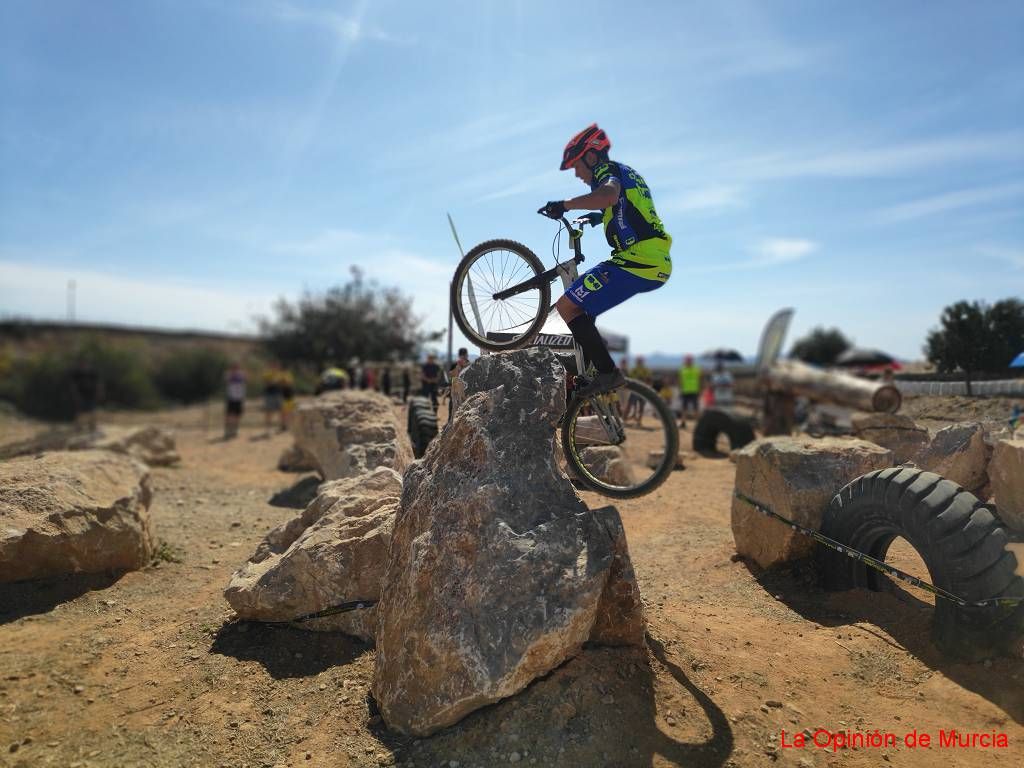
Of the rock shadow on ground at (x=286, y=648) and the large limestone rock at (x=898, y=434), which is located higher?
the large limestone rock at (x=898, y=434)

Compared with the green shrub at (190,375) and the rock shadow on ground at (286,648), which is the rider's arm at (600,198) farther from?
the green shrub at (190,375)

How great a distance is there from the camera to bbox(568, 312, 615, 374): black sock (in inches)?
170

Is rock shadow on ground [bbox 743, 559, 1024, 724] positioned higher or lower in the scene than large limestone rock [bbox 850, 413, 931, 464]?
lower

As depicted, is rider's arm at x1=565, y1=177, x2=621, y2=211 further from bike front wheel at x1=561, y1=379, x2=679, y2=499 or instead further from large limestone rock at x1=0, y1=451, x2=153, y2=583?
large limestone rock at x1=0, y1=451, x2=153, y2=583

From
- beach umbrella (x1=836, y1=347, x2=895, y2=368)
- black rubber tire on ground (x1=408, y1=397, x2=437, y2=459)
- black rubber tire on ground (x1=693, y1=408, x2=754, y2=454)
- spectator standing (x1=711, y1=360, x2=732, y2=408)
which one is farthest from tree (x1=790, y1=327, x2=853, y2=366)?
black rubber tire on ground (x1=408, y1=397, x2=437, y2=459)

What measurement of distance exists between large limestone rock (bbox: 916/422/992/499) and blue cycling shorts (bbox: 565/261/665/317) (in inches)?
142

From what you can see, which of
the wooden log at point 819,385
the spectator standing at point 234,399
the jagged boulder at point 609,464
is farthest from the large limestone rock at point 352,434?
the wooden log at point 819,385

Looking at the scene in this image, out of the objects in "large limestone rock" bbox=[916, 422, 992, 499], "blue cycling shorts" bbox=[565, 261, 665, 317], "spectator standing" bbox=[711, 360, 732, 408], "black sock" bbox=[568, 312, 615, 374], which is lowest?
"large limestone rock" bbox=[916, 422, 992, 499]

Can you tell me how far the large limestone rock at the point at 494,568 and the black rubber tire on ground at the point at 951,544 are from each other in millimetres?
2010

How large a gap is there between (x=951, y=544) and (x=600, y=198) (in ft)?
10.4

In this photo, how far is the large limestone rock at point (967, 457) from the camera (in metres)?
5.68

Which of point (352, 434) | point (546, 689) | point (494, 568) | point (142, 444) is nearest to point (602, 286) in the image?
point (494, 568)

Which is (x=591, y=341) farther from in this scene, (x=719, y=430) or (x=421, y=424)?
(x=719, y=430)

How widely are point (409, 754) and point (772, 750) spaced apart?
1922 millimetres
